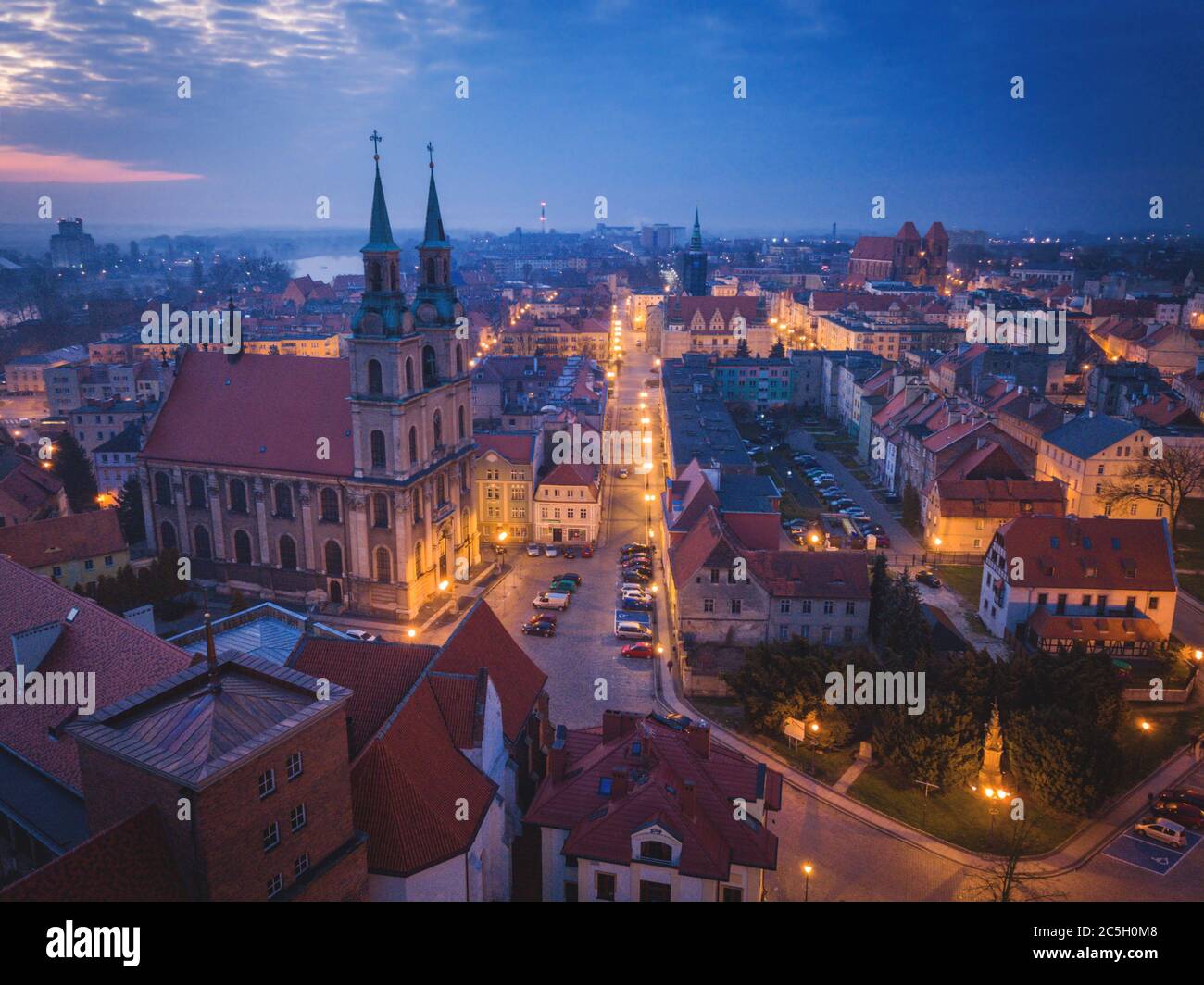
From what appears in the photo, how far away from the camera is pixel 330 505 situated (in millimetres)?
52094

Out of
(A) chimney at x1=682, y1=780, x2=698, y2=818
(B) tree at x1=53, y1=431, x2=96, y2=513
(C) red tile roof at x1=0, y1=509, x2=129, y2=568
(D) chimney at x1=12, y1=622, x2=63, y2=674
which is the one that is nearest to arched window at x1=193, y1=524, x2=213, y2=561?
(C) red tile roof at x1=0, y1=509, x2=129, y2=568

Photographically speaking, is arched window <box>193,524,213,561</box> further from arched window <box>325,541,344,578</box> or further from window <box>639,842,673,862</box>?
window <box>639,842,673,862</box>

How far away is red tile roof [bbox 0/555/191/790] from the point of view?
2588 cm

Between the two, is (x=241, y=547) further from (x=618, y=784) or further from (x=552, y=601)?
(x=618, y=784)

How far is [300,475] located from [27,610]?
21.6m

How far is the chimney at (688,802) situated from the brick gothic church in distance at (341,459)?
28153 mm

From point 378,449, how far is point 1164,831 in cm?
4029

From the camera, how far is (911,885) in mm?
29000

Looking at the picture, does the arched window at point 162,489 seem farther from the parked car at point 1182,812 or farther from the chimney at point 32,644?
the parked car at point 1182,812

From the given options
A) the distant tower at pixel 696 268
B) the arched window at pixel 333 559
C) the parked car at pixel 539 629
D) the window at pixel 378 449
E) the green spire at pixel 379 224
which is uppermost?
the distant tower at pixel 696 268

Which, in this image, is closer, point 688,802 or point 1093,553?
point 688,802

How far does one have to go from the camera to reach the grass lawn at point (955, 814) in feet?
103

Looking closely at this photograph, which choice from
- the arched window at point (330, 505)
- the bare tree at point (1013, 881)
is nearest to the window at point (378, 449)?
the arched window at point (330, 505)

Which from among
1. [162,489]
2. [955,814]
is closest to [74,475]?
[162,489]
